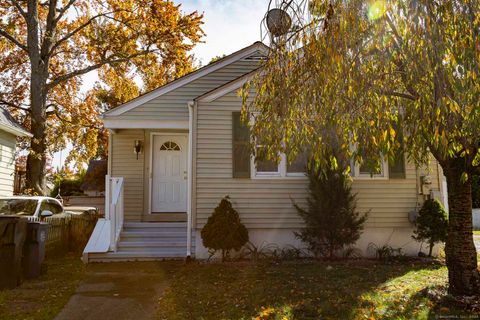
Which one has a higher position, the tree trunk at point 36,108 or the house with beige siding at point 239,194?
the tree trunk at point 36,108

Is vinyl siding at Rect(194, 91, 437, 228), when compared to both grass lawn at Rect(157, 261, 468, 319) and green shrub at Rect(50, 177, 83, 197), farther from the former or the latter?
green shrub at Rect(50, 177, 83, 197)

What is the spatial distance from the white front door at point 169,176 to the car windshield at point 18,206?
9.43 feet

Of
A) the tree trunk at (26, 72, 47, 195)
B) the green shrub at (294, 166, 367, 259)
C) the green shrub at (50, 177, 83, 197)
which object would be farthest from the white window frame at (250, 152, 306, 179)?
the green shrub at (50, 177, 83, 197)

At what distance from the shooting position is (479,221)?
15.7 meters

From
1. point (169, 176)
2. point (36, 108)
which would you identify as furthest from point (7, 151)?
point (169, 176)

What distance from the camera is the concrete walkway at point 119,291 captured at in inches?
204

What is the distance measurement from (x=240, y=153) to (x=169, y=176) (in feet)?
9.21

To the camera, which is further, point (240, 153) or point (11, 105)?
point (11, 105)

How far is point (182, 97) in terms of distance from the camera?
34.8ft

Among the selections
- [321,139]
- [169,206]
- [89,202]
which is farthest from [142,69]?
[321,139]

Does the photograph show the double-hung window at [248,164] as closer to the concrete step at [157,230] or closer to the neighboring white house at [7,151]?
the concrete step at [157,230]

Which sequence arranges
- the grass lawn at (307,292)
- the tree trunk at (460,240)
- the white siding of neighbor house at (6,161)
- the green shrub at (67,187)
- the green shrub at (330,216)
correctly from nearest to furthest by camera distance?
the grass lawn at (307,292), the tree trunk at (460,240), the green shrub at (330,216), the white siding of neighbor house at (6,161), the green shrub at (67,187)

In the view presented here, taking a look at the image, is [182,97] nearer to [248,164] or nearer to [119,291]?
[248,164]

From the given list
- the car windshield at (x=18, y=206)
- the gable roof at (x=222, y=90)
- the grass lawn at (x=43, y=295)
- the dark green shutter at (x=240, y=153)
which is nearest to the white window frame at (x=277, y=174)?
the dark green shutter at (x=240, y=153)
